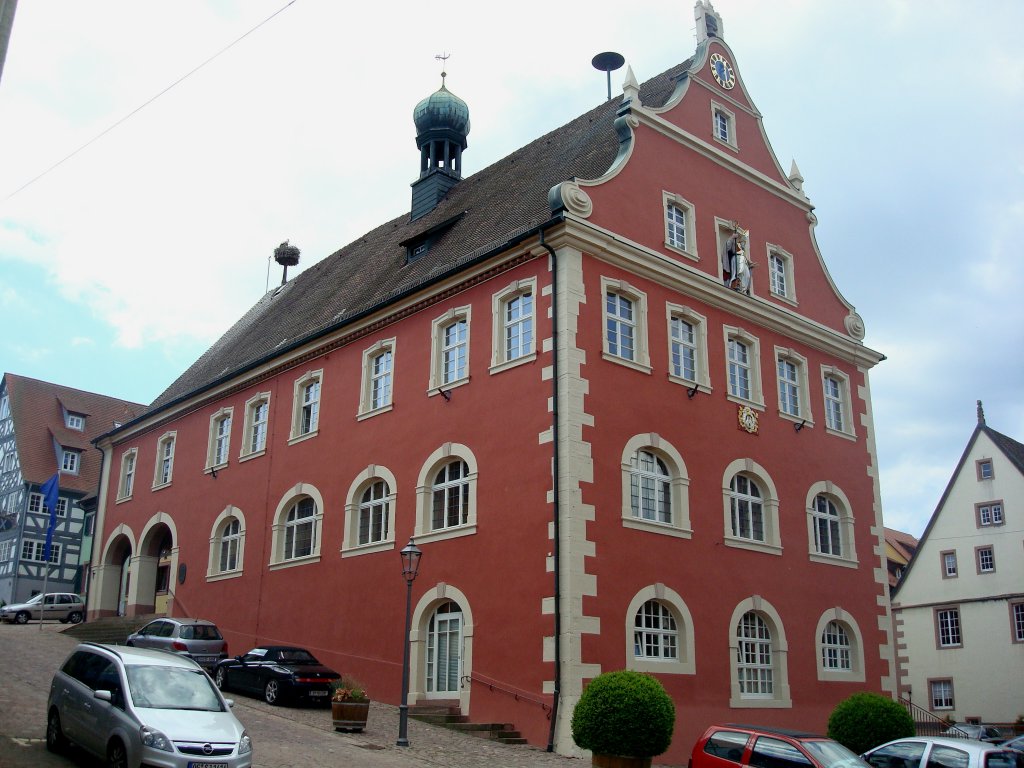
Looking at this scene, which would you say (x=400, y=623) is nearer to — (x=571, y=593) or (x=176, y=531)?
(x=571, y=593)

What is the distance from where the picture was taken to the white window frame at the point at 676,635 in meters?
20.8

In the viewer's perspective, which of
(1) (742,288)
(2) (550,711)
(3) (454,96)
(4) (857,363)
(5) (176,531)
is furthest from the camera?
(3) (454,96)

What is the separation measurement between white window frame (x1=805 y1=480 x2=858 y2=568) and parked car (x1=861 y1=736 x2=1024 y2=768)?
10103mm

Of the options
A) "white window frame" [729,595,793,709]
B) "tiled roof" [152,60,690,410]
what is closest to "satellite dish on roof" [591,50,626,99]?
"tiled roof" [152,60,690,410]

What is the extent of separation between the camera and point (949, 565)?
43469 millimetres

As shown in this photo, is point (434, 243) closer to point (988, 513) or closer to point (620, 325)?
point (620, 325)

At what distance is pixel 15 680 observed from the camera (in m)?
21.7

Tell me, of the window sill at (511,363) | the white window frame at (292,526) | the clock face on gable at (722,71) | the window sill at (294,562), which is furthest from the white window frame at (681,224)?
the window sill at (294,562)

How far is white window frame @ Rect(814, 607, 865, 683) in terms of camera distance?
25109mm

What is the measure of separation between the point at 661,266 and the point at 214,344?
2226 centimetres

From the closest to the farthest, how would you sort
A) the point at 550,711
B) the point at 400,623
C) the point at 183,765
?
the point at 183,765, the point at 550,711, the point at 400,623

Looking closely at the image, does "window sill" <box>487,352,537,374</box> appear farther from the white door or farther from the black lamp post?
the white door

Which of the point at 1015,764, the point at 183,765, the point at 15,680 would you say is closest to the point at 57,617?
the point at 15,680

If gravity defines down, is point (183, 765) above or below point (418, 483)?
below
